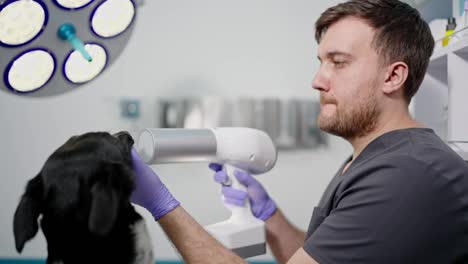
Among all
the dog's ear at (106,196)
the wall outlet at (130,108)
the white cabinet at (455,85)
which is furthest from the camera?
the wall outlet at (130,108)

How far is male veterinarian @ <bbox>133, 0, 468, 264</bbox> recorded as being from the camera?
0.77m

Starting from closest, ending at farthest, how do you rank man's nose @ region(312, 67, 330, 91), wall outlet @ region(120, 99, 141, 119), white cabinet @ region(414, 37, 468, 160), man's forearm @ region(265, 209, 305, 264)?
man's nose @ region(312, 67, 330, 91) < white cabinet @ region(414, 37, 468, 160) < man's forearm @ region(265, 209, 305, 264) < wall outlet @ region(120, 99, 141, 119)

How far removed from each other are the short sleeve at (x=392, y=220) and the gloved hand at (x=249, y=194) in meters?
0.40

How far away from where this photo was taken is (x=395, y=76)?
3.07ft

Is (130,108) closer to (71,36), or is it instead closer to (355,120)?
(71,36)

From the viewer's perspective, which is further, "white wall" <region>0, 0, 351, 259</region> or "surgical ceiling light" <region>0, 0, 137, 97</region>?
"white wall" <region>0, 0, 351, 259</region>

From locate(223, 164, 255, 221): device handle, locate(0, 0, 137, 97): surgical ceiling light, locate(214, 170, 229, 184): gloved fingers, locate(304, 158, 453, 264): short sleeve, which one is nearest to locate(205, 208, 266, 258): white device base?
locate(223, 164, 255, 221): device handle

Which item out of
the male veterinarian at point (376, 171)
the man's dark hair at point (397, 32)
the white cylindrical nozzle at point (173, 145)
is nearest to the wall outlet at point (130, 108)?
the white cylindrical nozzle at point (173, 145)

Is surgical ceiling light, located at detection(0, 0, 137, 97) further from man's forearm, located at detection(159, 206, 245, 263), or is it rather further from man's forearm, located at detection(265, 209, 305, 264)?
man's forearm, located at detection(265, 209, 305, 264)

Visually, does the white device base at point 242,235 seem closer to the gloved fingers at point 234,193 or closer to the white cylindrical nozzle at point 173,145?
the gloved fingers at point 234,193

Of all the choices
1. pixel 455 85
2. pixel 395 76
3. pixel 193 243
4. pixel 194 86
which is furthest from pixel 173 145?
pixel 194 86

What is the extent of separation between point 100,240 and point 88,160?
0.53 ft

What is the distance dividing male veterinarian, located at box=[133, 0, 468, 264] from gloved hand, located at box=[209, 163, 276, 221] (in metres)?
0.25

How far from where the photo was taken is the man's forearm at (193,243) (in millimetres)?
862
